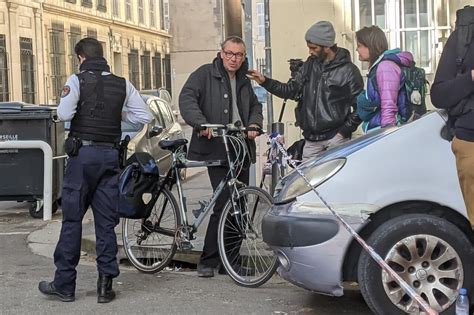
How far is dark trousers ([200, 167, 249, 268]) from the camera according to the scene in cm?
577

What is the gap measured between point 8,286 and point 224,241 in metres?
1.72

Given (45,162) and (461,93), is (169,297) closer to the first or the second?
(461,93)

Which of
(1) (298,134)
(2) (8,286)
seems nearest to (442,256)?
(2) (8,286)

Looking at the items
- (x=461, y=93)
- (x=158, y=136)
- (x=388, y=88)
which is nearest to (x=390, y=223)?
(x=461, y=93)

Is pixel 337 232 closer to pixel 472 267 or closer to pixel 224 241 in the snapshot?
pixel 472 267

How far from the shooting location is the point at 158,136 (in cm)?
1148

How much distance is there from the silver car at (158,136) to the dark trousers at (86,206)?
3818mm

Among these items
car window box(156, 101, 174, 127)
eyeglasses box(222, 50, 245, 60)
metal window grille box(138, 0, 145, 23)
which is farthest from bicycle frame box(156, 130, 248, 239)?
metal window grille box(138, 0, 145, 23)

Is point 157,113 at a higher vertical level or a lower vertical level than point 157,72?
lower

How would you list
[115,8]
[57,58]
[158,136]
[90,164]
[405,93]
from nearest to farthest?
1. [90,164]
2. [405,93]
3. [158,136]
4. [57,58]
5. [115,8]

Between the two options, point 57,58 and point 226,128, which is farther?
point 57,58

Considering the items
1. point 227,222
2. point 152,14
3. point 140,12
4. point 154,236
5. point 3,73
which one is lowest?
point 154,236

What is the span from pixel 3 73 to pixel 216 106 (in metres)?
23.3

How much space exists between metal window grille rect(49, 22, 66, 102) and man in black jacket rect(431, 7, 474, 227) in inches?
1138
